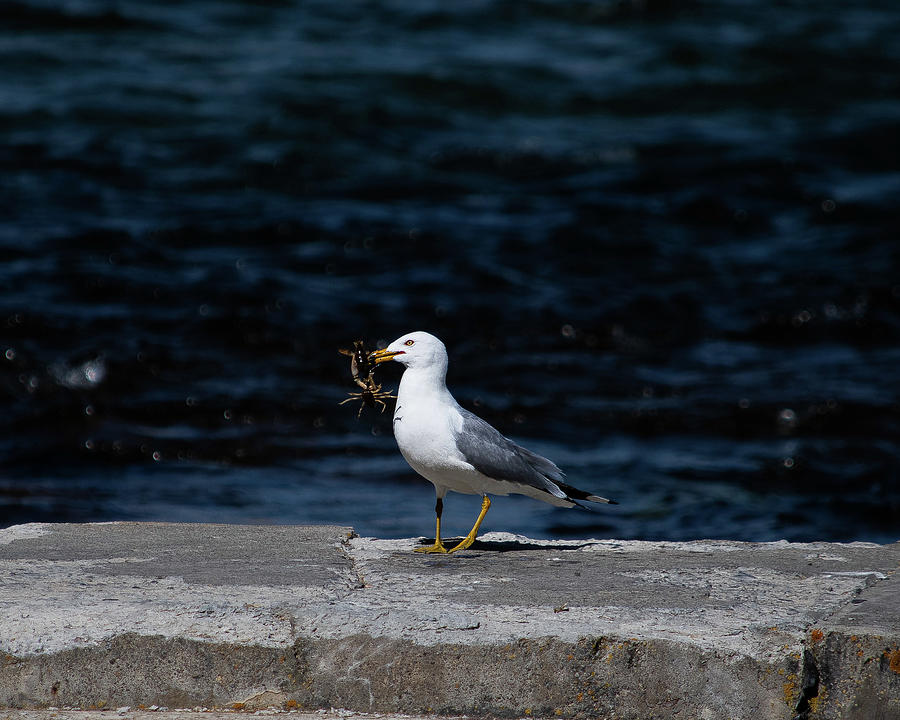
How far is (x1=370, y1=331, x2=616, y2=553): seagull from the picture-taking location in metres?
3.39

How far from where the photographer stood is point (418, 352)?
11.5 ft

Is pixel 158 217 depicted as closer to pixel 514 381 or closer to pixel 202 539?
pixel 514 381

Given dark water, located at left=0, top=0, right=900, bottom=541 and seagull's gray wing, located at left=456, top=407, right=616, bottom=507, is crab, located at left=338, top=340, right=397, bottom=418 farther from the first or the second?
dark water, located at left=0, top=0, right=900, bottom=541

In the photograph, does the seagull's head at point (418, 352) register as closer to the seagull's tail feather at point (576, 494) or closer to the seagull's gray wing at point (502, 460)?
the seagull's gray wing at point (502, 460)

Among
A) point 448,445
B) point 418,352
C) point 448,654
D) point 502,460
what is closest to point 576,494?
point 502,460

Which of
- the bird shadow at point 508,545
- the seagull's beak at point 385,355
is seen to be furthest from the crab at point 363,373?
the bird shadow at point 508,545

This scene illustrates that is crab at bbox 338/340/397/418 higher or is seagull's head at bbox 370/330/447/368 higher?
seagull's head at bbox 370/330/447/368

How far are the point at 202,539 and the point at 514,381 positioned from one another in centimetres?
436

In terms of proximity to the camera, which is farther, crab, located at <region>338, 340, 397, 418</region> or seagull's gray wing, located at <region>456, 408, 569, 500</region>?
crab, located at <region>338, 340, 397, 418</region>

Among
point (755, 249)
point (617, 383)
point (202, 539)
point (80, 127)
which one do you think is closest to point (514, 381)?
point (617, 383)

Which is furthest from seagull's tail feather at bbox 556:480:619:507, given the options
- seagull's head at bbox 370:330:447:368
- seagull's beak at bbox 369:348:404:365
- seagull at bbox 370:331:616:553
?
seagull's beak at bbox 369:348:404:365

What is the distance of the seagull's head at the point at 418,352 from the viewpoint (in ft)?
11.5

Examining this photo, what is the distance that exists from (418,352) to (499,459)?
40 cm

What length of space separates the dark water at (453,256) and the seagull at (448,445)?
1615 mm
